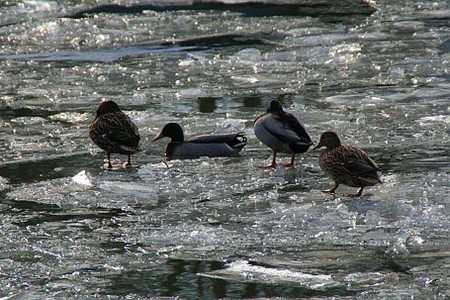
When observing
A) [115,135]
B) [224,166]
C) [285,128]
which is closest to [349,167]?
[285,128]

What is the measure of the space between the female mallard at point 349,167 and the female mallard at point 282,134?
2.19ft

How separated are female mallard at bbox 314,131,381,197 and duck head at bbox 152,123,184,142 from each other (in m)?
1.66

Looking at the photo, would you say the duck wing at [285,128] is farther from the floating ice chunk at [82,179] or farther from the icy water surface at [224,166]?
the floating ice chunk at [82,179]

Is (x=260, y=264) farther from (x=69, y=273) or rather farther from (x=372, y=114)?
(x=372, y=114)

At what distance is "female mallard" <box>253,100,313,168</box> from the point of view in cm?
830

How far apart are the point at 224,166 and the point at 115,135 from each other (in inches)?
31.8

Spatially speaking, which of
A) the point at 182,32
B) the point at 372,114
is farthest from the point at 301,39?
the point at 372,114

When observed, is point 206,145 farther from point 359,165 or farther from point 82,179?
point 359,165

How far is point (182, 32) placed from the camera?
591 inches

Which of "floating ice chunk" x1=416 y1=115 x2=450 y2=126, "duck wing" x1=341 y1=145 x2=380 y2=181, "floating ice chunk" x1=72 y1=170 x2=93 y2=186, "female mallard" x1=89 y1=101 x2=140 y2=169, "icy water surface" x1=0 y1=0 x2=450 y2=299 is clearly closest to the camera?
"icy water surface" x1=0 y1=0 x2=450 y2=299

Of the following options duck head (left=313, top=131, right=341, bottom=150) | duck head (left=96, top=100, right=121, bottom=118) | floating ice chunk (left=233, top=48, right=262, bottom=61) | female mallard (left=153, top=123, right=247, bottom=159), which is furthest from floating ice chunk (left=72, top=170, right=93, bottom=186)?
floating ice chunk (left=233, top=48, right=262, bottom=61)

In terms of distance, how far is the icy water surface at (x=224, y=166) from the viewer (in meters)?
5.84

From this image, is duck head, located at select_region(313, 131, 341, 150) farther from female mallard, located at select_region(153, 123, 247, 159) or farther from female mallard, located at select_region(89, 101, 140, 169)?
female mallard, located at select_region(89, 101, 140, 169)

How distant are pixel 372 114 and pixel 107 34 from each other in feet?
19.1
